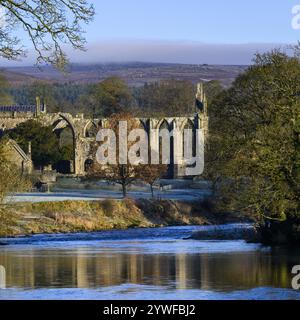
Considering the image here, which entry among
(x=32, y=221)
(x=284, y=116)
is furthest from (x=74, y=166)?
(x=284, y=116)

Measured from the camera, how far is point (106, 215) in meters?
76.1

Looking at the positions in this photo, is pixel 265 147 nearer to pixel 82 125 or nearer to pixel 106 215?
pixel 106 215

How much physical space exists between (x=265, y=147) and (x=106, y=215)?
3483 centimetres

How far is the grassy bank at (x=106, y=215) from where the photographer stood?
69.8 metres

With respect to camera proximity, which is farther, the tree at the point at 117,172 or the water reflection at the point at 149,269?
the tree at the point at 117,172

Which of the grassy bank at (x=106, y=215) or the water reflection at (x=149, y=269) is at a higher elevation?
the water reflection at (x=149, y=269)

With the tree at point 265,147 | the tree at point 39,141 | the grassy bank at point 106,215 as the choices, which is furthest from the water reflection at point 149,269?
the tree at point 39,141

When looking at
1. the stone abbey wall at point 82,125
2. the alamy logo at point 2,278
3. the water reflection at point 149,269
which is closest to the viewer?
the alamy logo at point 2,278

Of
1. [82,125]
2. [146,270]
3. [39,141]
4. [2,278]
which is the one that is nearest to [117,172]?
[39,141]

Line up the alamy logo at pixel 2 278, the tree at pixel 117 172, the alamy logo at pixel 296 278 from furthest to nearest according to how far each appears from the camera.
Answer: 1. the tree at pixel 117 172
2. the alamy logo at pixel 2 278
3. the alamy logo at pixel 296 278

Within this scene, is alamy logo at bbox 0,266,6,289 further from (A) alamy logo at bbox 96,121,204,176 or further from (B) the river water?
(A) alamy logo at bbox 96,121,204,176

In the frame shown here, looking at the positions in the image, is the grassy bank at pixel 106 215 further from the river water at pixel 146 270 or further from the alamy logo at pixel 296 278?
the alamy logo at pixel 296 278
